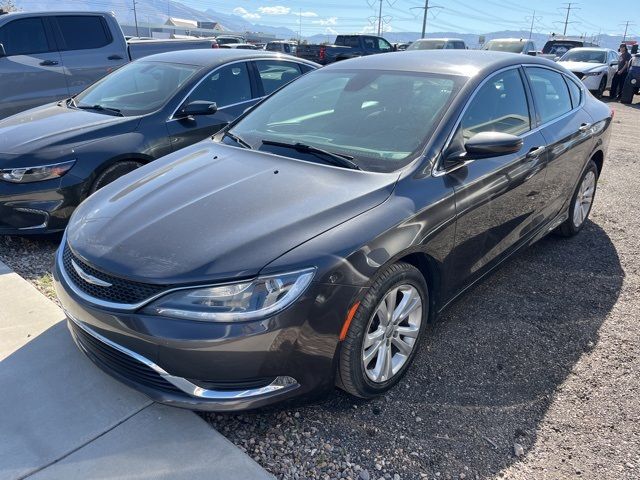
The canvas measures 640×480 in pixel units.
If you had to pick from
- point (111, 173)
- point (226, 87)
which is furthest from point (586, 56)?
point (111, 173)

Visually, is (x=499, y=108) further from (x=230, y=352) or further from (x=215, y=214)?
(x=230, y=352)

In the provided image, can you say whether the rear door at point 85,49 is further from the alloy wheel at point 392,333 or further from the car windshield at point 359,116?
the alloy wheel at point 392,333

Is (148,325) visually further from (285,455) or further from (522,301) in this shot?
(522,301)

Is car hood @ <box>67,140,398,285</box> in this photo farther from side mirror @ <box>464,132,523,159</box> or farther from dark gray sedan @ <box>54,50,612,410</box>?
side mirror @ <box>464,132,523,159</box>

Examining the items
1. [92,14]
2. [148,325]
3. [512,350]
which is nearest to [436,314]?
[512,350]

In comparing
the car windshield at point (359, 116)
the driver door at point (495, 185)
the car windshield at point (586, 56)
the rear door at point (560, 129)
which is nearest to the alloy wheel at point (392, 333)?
the driver door at point (495, 185)

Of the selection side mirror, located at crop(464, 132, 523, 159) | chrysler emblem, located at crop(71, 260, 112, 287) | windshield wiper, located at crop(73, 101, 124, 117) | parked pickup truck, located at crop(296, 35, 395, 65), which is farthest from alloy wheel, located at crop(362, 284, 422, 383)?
parked pickup truck, located at crop(296, 35, 395, 65)

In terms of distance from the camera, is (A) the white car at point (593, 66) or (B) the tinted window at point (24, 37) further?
(A) the white car at point (593, 66)

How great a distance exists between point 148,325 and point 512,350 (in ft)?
7.09

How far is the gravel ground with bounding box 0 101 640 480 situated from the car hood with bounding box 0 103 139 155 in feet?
3.31

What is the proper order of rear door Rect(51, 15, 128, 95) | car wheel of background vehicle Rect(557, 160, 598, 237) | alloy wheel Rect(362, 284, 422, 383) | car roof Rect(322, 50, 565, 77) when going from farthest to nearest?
1. rear door Rect(51, 15, 128, 95)
2. car wheel of background vehicle Rect(557, 160, 598, 237)
3. car roof Rect(322, 50, 565, 77)
4. alloy wheel Rect(362, 284, 422, 383)

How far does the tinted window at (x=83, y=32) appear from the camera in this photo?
7.41 metres

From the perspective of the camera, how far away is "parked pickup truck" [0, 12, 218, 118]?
7.02 meters

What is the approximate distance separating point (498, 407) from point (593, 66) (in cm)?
1728
